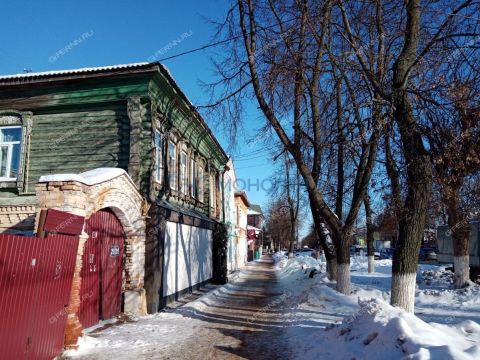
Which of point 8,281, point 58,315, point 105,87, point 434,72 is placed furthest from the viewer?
point 105,87

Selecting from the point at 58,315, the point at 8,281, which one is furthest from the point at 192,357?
the point at 8,281

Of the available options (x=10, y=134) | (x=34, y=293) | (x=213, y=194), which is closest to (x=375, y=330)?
(x=34, y=293)

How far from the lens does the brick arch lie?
6996 mm

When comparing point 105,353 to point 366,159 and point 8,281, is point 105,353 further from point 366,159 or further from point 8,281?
point 366,159

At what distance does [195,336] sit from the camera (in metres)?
8.14

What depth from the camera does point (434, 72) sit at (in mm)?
8469

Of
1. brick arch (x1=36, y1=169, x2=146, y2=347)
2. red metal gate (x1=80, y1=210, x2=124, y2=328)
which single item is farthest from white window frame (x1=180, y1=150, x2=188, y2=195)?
red metal gate (x1=80, y1=210, x2=124, y2=328)

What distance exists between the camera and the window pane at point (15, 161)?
11398 millimetres

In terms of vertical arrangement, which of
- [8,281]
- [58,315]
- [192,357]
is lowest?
[192,357]

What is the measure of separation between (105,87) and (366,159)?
7.23m

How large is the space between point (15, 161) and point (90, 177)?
5003 mm

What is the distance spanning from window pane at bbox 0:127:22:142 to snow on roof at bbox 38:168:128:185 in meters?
4.60

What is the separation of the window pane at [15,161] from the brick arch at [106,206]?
12.3 feet

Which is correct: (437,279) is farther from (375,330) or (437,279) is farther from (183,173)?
(375,330)
